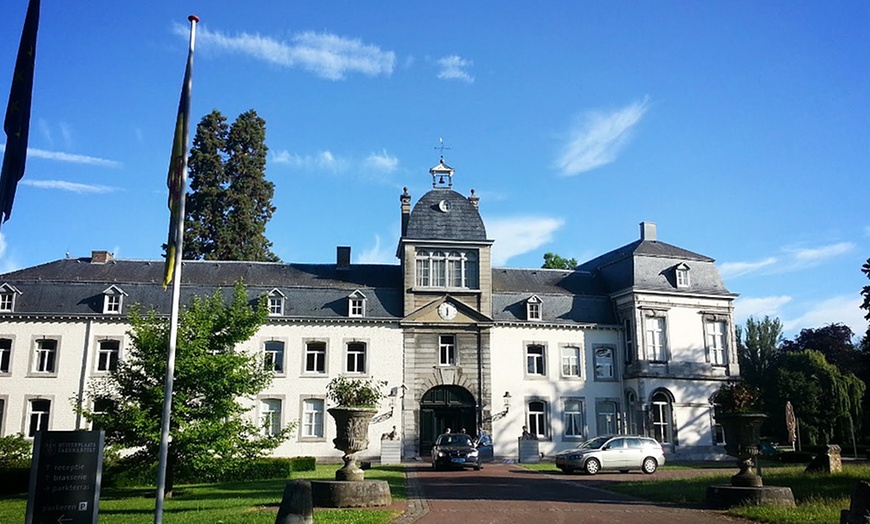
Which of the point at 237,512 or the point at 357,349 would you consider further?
the point at 357,349

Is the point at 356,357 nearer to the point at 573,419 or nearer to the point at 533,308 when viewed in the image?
the point at 533,308

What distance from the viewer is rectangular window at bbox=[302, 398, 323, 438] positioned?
111ft

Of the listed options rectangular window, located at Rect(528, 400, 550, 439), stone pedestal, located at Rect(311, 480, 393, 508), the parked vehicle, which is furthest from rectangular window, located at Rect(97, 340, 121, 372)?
stone pedestal, located at Rect(311, 480, 393, 508)

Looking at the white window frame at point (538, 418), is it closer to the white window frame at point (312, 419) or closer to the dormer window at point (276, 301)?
the white window frame at point (312, 419)

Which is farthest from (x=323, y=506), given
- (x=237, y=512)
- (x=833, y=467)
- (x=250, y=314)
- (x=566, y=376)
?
(x=566, y=376)

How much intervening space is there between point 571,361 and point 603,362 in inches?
65.7

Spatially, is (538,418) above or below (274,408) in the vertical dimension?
below

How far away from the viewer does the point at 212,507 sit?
618 inches

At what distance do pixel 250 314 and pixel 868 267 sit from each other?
3099 cm

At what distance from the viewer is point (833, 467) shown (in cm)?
2141

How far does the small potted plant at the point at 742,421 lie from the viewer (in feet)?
53.6

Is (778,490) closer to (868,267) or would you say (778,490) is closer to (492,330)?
(492,330)

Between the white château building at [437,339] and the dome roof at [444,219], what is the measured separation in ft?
0.23

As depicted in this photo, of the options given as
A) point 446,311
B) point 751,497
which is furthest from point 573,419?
point 751,497
